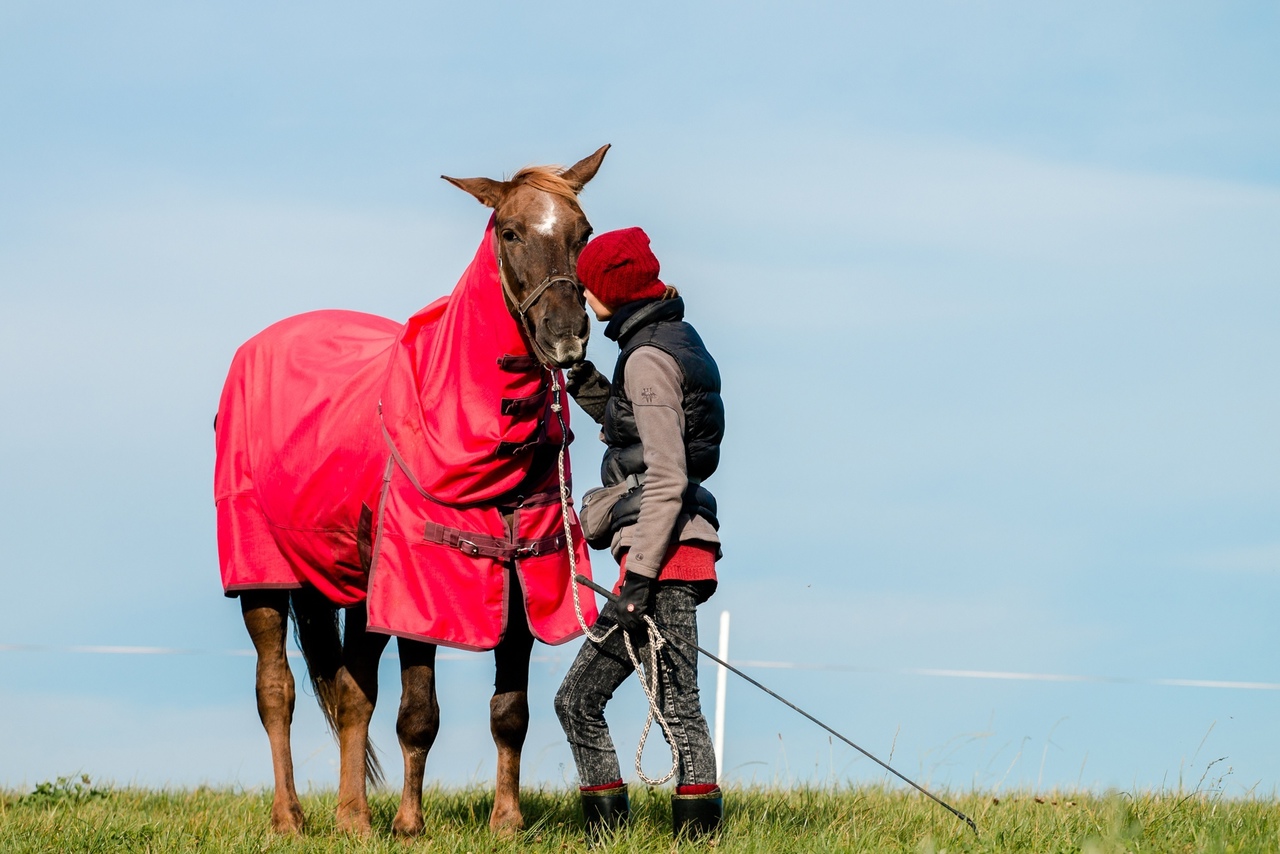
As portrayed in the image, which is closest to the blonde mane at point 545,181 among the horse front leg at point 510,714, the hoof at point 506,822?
the horse front leg at point 510,714

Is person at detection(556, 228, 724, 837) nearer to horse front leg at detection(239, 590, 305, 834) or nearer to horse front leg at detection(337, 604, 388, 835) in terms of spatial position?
horse front leg at detection(337, 604, 388, 835)

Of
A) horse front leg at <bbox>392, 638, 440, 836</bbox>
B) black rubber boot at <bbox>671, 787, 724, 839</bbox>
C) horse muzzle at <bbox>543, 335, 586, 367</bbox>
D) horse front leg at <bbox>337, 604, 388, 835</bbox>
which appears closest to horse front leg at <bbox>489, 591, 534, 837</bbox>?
horse front leg at <bbox>392, 638, 440, 836</bbox>

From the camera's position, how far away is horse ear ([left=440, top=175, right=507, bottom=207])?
17.9ft

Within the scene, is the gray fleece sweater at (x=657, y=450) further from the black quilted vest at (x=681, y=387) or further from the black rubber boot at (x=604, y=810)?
the black rubber boot at (x=604, y=810)

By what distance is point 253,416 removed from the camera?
264 inches

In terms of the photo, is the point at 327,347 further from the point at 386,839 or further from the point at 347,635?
the point at 386,839

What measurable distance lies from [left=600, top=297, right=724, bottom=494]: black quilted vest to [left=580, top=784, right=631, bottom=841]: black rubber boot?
107 centimetres

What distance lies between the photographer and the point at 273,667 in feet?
22.3

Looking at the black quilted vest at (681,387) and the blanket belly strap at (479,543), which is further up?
the black quilted vest at (681,387)

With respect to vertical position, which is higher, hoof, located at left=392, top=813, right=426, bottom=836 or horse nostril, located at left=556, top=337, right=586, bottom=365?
horse nostril, located at left=556, top=337, right=586, bottom=365

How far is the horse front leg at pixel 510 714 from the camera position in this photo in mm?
5730

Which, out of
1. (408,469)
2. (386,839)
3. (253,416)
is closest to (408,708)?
(386,839)

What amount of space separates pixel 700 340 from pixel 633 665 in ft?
3.79

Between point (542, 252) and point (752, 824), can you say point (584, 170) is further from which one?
point (752, 824)
